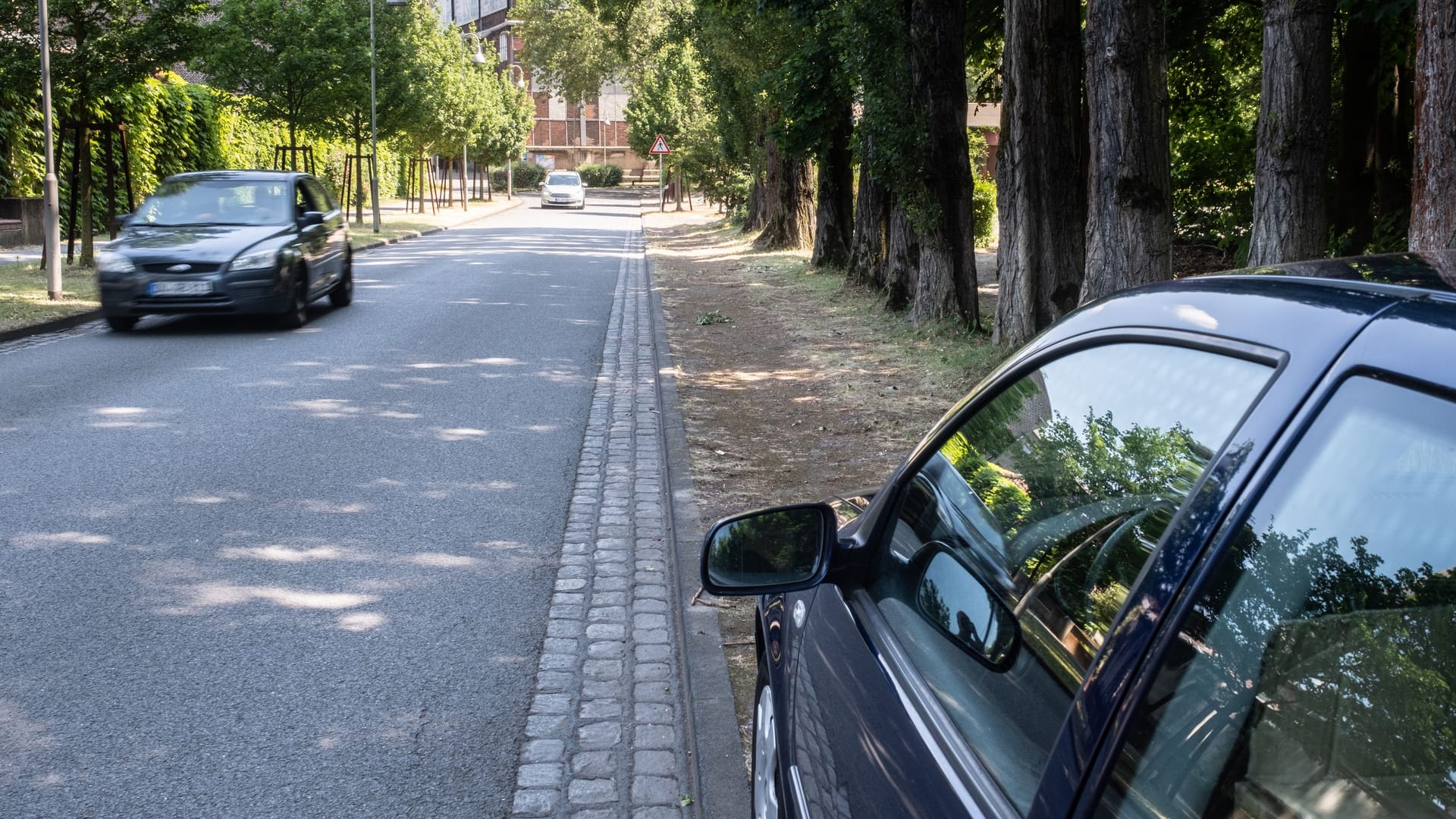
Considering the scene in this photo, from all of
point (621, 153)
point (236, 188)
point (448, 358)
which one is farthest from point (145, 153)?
point (621, 153)

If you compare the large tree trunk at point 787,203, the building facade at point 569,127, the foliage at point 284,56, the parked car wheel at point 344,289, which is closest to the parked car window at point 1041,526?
the parked car wheel at point 344,289

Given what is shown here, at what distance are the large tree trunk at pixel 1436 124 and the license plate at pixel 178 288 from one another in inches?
449

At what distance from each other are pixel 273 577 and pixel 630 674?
6.13 feet

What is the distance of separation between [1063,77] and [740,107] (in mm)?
16417

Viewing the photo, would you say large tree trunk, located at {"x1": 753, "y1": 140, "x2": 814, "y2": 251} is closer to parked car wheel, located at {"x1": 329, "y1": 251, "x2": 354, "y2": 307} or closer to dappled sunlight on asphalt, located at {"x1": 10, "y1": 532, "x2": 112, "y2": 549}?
parked car wheel, located at {"x1": 329, "y1": 251, "x2": 354, "y2": 307}

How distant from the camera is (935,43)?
45.8ft

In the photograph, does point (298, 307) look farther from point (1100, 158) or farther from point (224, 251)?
point (1100, 158)

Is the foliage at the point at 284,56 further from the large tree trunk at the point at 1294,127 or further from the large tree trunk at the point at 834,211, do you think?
the large tree trunk at the point at 1294,127

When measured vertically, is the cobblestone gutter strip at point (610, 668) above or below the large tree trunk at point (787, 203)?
below

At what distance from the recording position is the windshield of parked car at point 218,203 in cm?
1462

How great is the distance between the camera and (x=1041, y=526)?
79.7 inches

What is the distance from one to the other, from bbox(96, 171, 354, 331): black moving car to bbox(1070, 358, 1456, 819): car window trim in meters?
13.4

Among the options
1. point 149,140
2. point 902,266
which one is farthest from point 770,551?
point 149,140

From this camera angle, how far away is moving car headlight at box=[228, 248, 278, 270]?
533 inches
